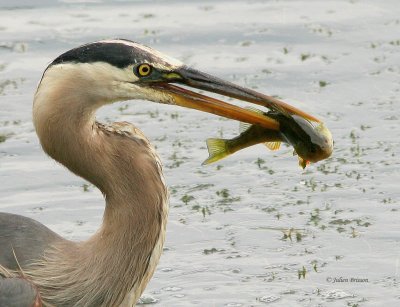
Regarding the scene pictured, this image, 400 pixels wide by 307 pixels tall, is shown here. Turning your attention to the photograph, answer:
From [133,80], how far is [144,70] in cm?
8

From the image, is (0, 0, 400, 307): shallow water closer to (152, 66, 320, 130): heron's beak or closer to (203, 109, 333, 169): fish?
(203, 109, 333, 169): fish

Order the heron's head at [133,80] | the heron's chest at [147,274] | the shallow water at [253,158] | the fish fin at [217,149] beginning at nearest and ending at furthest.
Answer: the heron's head at [133,80]
the fish fin at [217,149]
the heron's chest at [147,274]
the shallow water at [253,158]

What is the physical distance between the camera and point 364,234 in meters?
9.21

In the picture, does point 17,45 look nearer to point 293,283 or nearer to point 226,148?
point 293,283

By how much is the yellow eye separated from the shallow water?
1978mm

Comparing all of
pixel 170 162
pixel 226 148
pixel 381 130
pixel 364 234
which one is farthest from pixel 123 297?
pixel 381 130

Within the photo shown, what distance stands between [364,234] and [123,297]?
2402 millimetres

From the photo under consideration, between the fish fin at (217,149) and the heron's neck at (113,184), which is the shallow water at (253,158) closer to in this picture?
the heron's neck at (113,184)

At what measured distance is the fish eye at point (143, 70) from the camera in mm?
6918

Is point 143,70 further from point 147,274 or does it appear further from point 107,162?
point 147,274

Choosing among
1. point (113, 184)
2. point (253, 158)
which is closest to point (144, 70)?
point (113, 184)


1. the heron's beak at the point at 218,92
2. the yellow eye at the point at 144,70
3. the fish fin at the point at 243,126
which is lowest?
the fish fin at the point at 243,126

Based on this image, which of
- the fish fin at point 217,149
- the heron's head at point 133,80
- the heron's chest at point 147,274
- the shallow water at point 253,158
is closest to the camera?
the heron's head at point 133,80

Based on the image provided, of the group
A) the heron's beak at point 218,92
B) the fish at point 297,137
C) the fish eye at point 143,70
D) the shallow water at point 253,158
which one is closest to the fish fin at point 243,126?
the fish at point 297,137
